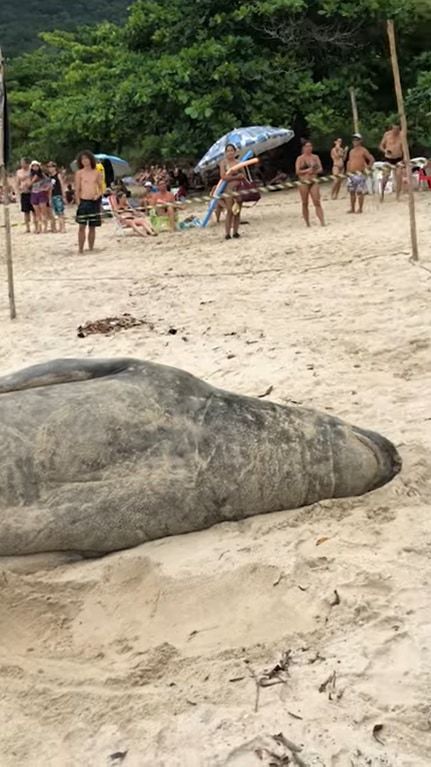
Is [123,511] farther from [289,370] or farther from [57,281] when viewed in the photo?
[57,281]

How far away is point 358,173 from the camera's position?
1395 cm

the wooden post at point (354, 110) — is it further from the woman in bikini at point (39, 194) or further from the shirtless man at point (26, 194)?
the shirtless man at point (26, 194)

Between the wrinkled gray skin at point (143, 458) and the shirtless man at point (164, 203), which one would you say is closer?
the wrinkled gray skin at point (143, 458)

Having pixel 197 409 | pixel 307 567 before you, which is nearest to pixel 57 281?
pixel 197 409

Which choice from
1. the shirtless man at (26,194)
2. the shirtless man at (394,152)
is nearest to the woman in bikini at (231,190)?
the shirtless man at (394,152)

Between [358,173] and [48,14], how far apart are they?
7333 cm

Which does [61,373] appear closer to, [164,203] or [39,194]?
[164,203]

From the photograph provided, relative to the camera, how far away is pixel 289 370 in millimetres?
5523

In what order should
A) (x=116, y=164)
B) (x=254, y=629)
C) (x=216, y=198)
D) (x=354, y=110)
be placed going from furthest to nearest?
(x=116, y=164), (x=354, y=110), (x=216, y=198), (x=254, y=629)

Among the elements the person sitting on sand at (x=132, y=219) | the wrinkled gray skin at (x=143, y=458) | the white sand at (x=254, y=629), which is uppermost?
the person sitting on sand at (x=132, y=219)

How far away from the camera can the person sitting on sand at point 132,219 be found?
14430 mm

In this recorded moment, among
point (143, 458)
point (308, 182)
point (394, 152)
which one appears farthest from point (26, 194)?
point (143, 458)

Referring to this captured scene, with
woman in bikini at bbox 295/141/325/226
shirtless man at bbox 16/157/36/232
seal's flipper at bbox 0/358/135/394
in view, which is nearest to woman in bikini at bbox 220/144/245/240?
woman in bikini at bbox 295/141/325/226

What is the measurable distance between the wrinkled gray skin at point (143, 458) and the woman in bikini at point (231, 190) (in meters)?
9.28
